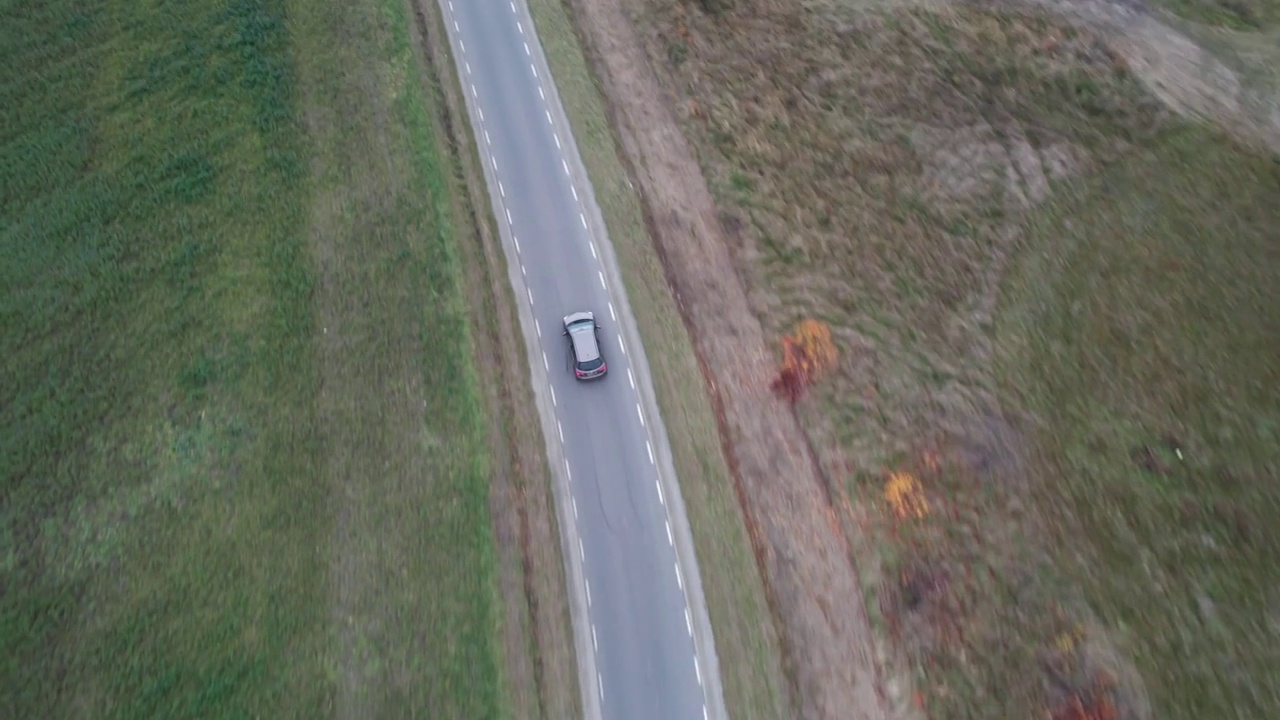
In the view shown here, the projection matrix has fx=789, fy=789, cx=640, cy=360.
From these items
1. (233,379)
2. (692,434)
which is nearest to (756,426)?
(692,434)

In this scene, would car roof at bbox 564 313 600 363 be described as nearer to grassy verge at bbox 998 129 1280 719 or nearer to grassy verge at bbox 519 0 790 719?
grassy verge at bbox 519 0 790 719

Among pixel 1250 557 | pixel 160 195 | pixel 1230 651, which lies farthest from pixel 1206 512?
pixel 160 195

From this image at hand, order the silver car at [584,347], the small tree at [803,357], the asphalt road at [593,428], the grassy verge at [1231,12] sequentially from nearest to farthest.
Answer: the asphalt road at [593,428]
the silver car at [584,347]
the small tree at [803,357]
the grassy verge at [1231,12]

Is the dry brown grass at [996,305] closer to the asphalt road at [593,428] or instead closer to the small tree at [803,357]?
the small tree at [803,357]

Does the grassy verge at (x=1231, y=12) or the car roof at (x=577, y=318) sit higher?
the grassy verge at (x=1231, y=12)

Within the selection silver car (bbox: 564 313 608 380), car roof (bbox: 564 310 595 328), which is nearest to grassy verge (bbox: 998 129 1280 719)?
silver car (bbox: 564 313 608 380)

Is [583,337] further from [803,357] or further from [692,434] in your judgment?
[803,357]

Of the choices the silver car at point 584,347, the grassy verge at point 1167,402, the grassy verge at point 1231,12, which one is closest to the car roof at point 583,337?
the silver car at point 584,347
